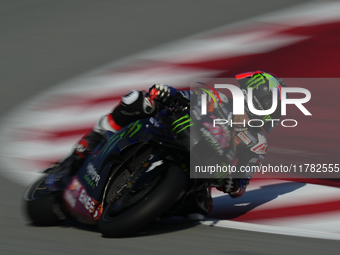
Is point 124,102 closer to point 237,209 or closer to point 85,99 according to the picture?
point 237,209

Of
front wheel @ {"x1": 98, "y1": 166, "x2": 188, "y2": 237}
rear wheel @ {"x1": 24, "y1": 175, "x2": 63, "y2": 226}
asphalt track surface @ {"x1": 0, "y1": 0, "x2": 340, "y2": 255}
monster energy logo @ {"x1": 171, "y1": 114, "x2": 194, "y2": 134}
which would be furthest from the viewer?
asphalt track surface @ {"x1": 0, "y1": 0, "x2": 340, "y2": 255}

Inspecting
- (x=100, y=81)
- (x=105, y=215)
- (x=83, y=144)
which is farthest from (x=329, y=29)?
(x=105, y=215)

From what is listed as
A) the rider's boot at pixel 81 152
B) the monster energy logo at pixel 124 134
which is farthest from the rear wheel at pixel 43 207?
the monster energy logo at pixel 124 134

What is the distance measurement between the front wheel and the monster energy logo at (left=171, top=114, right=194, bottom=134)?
293 mm

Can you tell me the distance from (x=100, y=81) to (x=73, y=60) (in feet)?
3.39

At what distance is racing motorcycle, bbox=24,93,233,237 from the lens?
9.64 feet

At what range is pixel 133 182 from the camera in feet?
10.4

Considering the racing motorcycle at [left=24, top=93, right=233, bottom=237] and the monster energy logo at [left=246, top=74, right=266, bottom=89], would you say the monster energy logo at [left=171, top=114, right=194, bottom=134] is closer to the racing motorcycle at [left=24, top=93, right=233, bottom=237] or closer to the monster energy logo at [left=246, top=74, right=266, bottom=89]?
the racing motorcycle at [left=24, top=93, right=233, bottom=237]

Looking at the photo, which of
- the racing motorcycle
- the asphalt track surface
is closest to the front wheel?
the racing motorcycle

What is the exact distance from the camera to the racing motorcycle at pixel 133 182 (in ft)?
9.64

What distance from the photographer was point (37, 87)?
24.5 feet

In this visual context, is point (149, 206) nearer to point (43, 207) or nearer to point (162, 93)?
point (162, 93)

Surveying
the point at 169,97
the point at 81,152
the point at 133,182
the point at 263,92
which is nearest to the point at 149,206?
the point at 133,182

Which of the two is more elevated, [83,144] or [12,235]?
[83,144]
